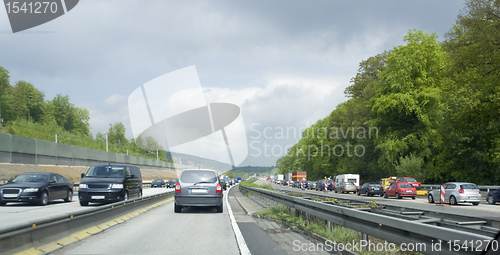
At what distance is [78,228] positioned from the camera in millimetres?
9031

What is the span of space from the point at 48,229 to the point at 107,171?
37.4 feet

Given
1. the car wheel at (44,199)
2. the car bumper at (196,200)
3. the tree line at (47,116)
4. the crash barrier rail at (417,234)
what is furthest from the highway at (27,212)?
the tree line at (47,116)

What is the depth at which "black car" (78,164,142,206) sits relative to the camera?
56.2ft

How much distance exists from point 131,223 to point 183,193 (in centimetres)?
353

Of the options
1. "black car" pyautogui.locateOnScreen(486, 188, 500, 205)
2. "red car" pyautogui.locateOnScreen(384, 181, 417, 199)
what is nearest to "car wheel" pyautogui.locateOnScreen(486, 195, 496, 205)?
"black car" pyautogui.locateOnScreen(486, 188, 500, 205)

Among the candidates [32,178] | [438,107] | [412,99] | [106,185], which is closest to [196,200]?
[106,185]

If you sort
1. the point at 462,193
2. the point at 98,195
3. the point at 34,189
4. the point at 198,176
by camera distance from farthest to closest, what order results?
the point at 462,193, the point at 34,189, the point at 98,195, the point at 198,176

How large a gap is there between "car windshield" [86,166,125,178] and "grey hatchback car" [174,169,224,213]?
4.35m

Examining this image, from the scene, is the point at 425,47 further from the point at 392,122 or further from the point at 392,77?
the point at 392,122

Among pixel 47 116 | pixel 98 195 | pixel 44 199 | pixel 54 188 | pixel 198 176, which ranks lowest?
pixel 44 199

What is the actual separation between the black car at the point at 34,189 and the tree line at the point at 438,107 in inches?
1114

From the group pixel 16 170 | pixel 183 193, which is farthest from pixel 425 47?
pixel 16 170

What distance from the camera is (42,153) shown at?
44031 millimetres

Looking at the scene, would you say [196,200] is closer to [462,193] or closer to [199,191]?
[199,191]
